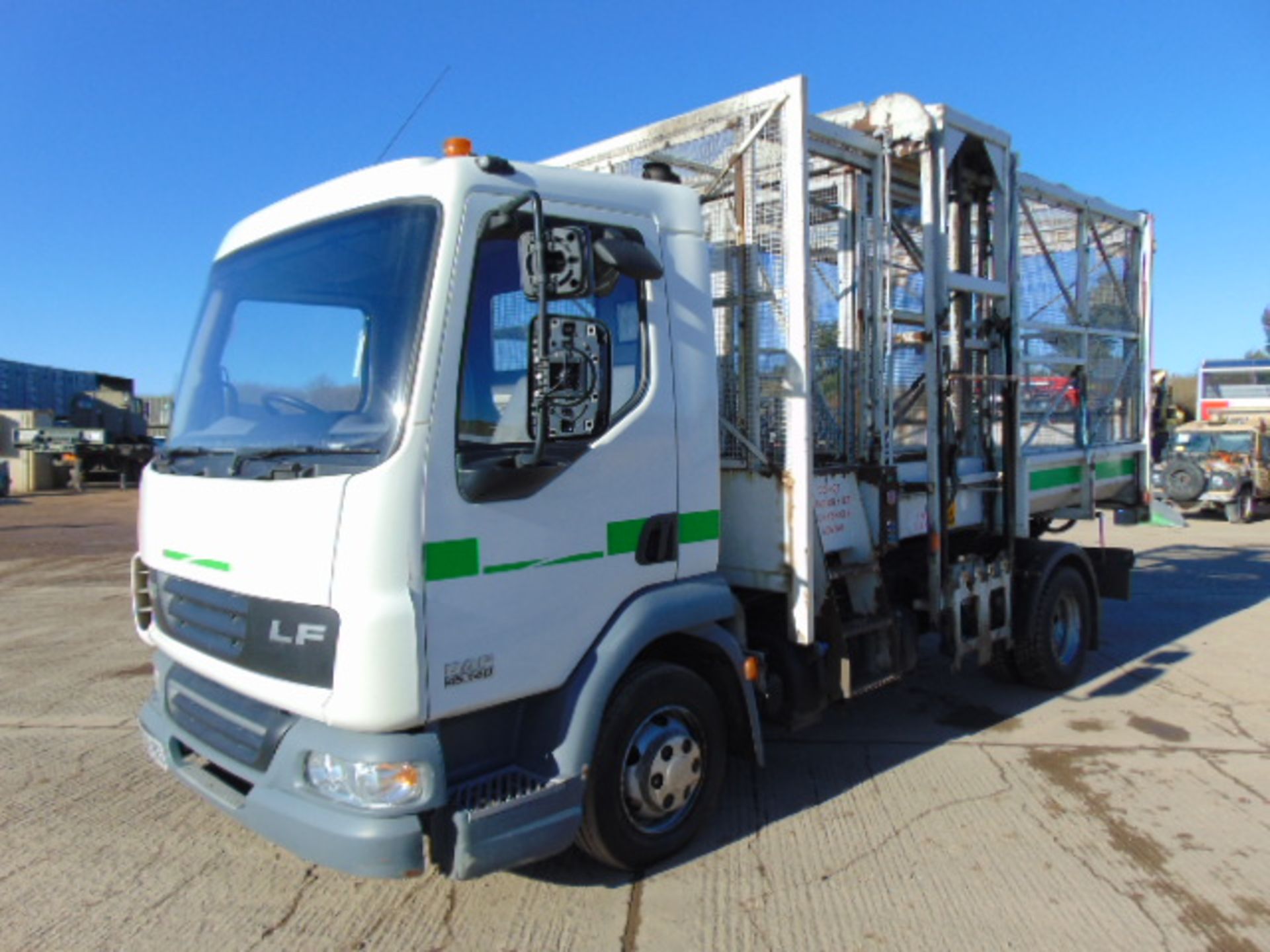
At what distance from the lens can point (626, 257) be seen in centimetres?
312

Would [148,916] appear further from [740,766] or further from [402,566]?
[740,766]

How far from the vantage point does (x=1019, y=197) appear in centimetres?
590

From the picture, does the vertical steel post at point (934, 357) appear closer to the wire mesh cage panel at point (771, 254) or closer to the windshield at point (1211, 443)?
the wire mesh cage panel at point (771, 254)

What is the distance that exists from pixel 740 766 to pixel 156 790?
295cm

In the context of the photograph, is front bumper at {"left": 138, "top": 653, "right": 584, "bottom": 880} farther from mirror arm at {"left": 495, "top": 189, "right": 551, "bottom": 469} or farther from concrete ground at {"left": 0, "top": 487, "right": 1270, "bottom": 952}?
mirror arm at {"left": 495, "top": 189, "right": 551, "bottom": 469}

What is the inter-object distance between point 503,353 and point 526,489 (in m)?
0.51

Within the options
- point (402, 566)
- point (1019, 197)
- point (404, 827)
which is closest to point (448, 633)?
point (402, 566)

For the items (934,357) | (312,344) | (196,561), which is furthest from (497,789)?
(934,357)

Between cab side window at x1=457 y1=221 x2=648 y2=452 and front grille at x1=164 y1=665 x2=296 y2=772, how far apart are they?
1.17m

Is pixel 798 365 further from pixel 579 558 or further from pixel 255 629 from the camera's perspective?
pixel 255 629

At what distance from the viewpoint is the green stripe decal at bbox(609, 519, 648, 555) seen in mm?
3375

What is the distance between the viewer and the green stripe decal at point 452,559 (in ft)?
9.27

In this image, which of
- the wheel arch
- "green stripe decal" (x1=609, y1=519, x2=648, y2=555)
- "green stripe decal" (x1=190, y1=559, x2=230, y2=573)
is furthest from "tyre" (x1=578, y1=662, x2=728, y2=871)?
the wheel arch

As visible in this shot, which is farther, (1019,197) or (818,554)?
(1019,197)
